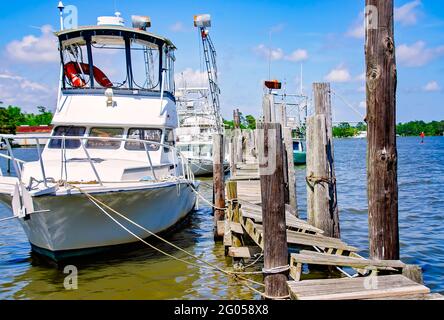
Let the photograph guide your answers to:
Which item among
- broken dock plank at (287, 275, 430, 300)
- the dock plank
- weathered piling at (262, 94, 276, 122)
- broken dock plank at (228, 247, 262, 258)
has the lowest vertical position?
broken dock plank at (228, 247, 262, 258)

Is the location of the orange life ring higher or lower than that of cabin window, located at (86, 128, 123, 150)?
higher

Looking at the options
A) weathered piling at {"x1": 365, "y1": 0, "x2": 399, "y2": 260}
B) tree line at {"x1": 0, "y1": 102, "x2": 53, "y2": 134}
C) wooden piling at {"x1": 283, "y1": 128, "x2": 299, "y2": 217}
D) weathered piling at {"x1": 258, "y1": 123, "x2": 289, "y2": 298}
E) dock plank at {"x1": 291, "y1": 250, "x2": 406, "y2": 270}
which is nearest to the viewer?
weathered piling at {"x1": 365, "y1": 0, "x2": 399, "y2": 260}

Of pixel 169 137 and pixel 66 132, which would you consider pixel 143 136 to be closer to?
pixel 169 137

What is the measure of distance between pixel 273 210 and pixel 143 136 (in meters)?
7.18

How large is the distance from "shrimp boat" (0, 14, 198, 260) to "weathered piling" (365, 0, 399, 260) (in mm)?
5038

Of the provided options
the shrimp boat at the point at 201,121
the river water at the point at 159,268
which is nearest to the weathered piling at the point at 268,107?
the river water at the point at 159,268

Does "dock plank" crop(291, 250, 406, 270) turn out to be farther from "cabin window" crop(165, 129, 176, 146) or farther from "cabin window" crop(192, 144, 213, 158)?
"cabin window" crop(192, 144, 213, 158)

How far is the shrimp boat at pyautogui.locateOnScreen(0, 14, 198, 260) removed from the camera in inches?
347

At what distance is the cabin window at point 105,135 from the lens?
1170 centimetres

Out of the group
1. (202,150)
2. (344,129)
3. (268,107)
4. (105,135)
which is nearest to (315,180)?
(268,107)

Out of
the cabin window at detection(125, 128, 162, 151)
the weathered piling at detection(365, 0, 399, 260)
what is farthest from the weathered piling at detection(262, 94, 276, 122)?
the cabin window at detection(125, 128, 162, 151)

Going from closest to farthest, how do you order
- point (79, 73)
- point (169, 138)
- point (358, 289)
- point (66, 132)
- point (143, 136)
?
point (358, 289), point (66, 132), point (143, 136), point (79, 73), point (169, 138)

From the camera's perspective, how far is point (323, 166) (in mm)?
7977

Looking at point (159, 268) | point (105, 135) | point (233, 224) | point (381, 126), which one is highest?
point (105, 135)
